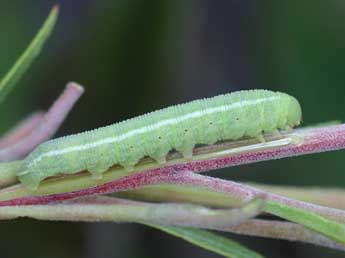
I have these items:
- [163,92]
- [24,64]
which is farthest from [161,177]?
[163,92]

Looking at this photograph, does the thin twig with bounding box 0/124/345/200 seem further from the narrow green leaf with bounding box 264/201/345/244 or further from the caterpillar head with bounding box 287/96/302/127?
the caterpillar head with bounding box 287/96/302/127

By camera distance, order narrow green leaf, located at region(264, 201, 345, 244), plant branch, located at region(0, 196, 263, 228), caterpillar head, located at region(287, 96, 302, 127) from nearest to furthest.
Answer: plant branch, located at region(0, 196, 263, 228) < narrow green leaf, located at region(264, 201, 345, 244) < caterpillar head, located at region(287, 96, 302, 127)

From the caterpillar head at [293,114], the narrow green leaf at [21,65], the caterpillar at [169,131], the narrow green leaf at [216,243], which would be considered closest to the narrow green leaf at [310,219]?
the narrow green leaf at [216,243]

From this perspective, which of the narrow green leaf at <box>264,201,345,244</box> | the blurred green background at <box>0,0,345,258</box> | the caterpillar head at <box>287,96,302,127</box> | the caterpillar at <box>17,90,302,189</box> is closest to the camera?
the narrow green leaf at <box>264,201,345,244</box>

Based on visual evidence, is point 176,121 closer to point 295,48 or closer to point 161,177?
point 161,177

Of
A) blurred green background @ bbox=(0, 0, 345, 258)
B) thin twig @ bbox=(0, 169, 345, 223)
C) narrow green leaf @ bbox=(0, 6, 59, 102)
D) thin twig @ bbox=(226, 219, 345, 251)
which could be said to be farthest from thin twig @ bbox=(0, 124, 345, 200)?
blurred green background @ bbox=(0, 0, 345, 258)

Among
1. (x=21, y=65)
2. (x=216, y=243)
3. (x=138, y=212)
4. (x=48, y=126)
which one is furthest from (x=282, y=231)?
(x=21, y=65)

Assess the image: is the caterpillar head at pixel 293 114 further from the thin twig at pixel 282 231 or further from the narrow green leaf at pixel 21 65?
the narrow green leaf at pixel 21 65
